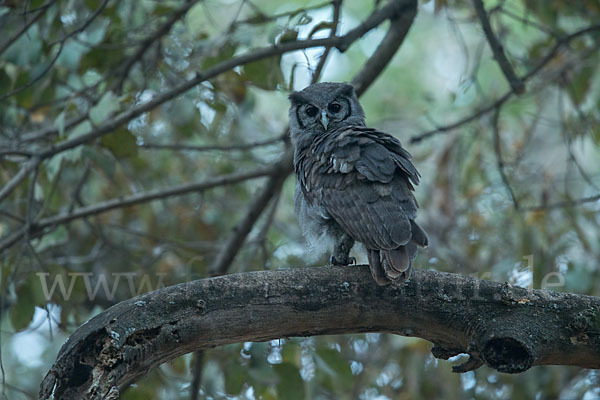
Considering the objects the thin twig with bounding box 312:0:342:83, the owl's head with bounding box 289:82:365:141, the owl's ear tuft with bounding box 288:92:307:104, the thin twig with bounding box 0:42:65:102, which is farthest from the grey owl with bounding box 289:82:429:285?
the thin twig with bounding box 0:42:65:102

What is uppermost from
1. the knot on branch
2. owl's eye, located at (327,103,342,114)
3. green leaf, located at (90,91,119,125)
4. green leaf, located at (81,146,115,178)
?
owl's eye, located at (327,103,342,114)

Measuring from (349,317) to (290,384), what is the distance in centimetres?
122

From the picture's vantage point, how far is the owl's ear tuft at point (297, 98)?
15.0 ft

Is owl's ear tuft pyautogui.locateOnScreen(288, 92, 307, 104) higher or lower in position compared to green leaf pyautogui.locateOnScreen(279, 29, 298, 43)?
lower

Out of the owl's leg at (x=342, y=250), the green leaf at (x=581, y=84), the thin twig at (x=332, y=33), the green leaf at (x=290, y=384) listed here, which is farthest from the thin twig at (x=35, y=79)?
the green leaf at (x=581, y=84)

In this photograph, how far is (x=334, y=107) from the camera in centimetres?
446

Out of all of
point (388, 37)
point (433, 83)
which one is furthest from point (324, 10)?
point (433, 83)

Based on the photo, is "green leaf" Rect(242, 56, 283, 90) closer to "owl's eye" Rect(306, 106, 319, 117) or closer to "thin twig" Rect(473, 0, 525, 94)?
"owl's eye" Rect(306, 106, 319, 117)

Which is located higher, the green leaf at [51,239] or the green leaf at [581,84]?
the green leaf at [581,84]

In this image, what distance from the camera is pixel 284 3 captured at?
8914 millimetres

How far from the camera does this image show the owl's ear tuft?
15.0 feet

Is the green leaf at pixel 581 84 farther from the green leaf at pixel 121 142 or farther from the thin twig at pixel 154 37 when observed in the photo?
the green leaf at pixel 121 142

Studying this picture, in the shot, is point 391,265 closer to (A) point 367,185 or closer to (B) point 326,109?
(A) point 367,185

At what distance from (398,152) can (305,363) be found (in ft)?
6.12
